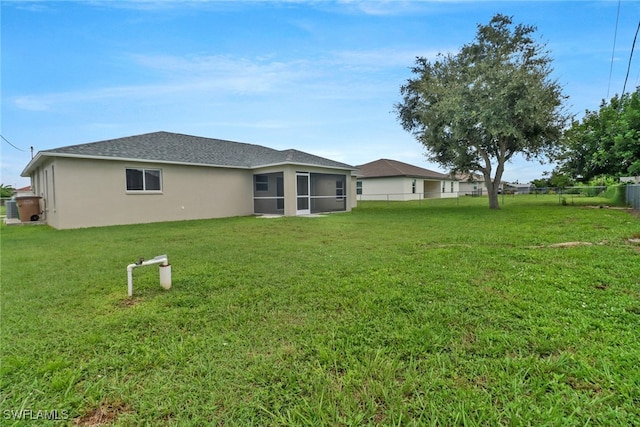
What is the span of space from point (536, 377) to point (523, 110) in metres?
13.8

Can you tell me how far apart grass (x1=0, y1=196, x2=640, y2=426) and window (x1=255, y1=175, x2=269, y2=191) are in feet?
39.4

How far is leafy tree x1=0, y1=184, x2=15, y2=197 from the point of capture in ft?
112

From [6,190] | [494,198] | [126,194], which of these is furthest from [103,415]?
[6,190]

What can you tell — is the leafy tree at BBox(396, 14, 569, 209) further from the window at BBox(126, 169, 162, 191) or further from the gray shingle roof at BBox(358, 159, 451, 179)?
the window at BBox(126, 169, 162, 191)

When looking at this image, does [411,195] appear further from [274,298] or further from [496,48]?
[274,298]

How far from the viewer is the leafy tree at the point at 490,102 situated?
12.7 meters

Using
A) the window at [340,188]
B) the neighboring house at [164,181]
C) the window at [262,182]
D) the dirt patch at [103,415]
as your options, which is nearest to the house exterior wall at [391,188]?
the window at [340,188]

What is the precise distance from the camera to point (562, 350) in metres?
2.23

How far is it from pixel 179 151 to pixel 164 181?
6.66ft


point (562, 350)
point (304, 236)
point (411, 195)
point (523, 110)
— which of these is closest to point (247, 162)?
point (304, 236)

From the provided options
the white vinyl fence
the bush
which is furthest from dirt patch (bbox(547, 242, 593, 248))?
the bush

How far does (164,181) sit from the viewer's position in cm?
1294

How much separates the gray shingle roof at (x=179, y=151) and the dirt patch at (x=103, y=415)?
1168 centimetres

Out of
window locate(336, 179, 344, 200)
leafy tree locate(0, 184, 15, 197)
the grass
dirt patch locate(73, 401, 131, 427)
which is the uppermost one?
leafy tree locate(0, 184, 15, 197)
